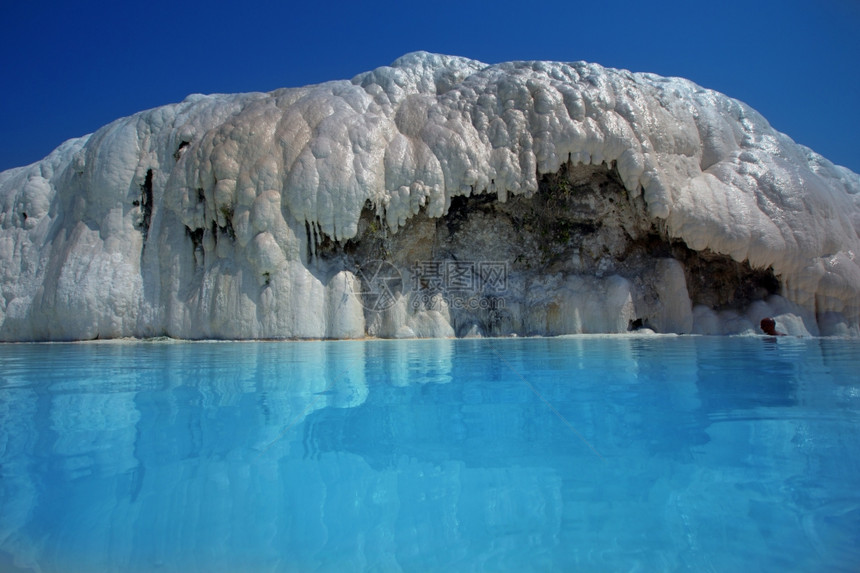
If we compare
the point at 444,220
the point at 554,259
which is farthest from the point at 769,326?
the point at 444,220

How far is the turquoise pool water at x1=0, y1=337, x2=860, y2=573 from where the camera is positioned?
4.88 feet

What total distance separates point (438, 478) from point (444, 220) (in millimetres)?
10910

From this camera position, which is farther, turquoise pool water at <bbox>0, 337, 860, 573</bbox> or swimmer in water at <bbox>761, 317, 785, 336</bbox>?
swimmer in water at <bbox>761, 317, 785, 336</bbox>

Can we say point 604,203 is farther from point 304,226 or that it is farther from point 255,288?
point 255,288

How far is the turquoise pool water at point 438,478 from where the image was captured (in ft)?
4.88

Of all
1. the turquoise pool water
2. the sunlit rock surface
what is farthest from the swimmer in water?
the turquoise pool water

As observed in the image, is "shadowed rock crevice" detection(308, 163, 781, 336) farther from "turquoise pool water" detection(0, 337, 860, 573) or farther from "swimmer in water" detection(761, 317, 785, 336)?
"turquoise pool water" detection(0, 337, 860, 573)

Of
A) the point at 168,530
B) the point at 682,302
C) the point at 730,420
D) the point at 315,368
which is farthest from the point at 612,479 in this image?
the point at 682,302

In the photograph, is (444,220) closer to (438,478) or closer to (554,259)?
(554,259)

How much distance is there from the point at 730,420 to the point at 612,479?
1.14 metres

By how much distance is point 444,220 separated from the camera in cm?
1265

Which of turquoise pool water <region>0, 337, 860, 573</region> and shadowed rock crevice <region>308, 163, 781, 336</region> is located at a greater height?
shadowed rock crevice <region>308, 163, 781, 336</region>

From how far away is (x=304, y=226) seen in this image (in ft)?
36.8

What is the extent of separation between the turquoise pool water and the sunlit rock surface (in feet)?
25.2
